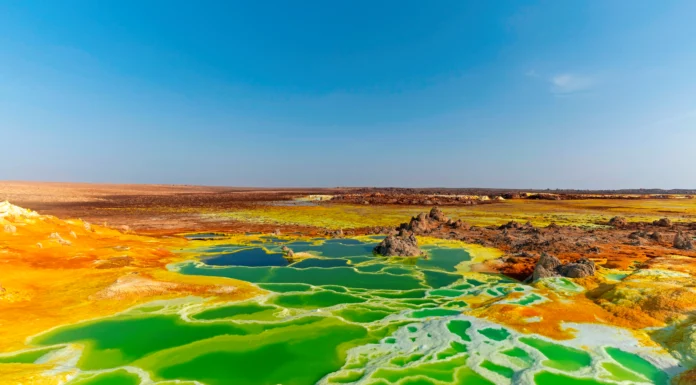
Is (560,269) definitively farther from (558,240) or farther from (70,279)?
(70,279)

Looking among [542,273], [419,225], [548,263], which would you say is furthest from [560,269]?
[419,225]

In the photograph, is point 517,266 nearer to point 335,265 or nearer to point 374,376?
point 335,265

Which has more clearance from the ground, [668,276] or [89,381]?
[668,276]

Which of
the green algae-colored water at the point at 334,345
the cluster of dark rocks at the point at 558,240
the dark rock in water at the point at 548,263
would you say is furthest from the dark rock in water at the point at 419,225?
the green algae-colored water at the point at 334,345

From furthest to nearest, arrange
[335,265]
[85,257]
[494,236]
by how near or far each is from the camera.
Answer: [494,236]
[335,265]
[85,257]

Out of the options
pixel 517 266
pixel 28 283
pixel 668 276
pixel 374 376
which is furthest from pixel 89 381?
pixel 668 276

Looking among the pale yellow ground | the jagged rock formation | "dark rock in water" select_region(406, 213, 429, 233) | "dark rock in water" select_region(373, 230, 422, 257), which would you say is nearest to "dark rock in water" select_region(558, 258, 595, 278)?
the jagged rock formation
